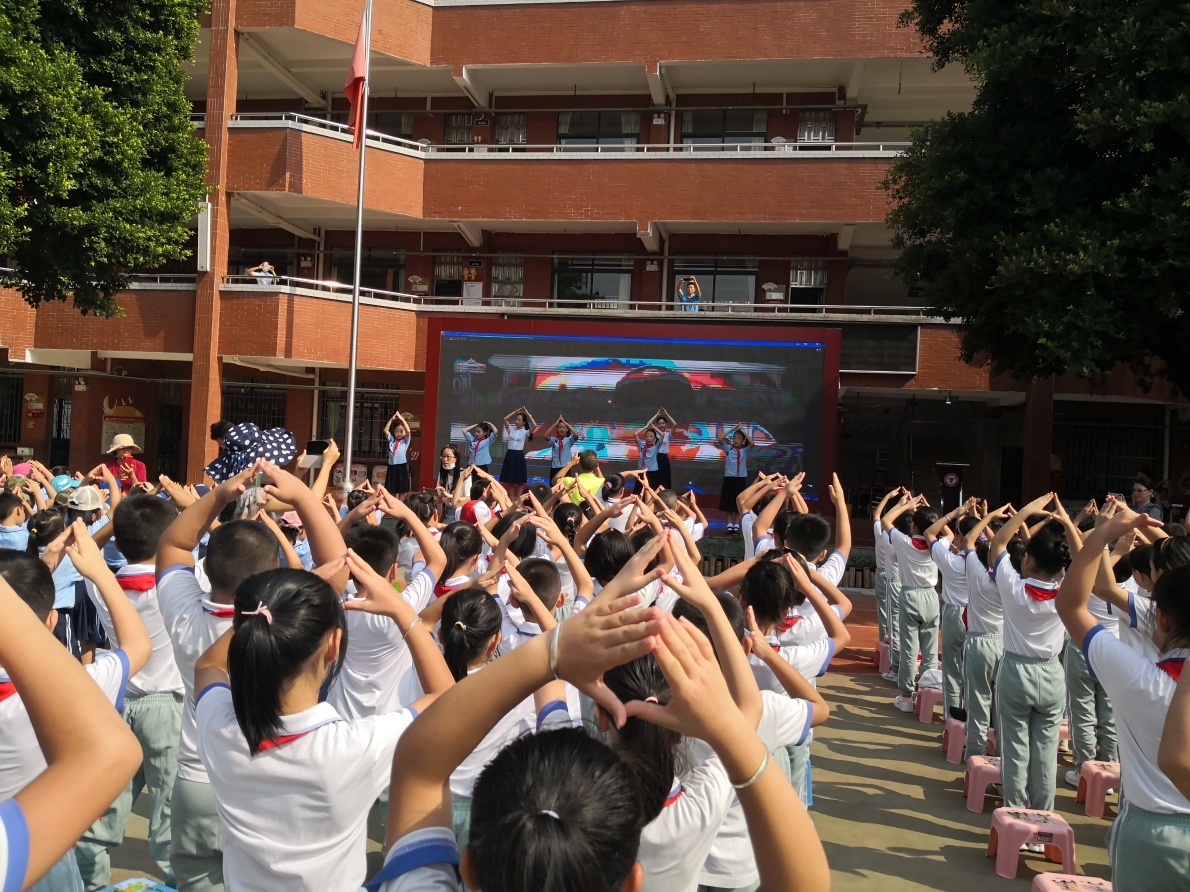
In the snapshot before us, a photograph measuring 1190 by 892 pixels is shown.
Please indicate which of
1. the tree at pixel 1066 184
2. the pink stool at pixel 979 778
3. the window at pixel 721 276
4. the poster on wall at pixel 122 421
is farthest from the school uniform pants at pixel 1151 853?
the poster on wall at pixel 122 421

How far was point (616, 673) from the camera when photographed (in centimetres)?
216

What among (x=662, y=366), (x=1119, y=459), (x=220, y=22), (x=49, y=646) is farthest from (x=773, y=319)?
(x=49, y=646)

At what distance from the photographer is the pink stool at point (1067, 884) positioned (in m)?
3.69

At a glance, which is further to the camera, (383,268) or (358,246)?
(383,268)

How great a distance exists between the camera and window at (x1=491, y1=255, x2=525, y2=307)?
20.7m

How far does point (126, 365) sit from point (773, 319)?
1393 centimetres

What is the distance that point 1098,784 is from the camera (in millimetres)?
5621

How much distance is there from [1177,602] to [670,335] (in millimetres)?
13702

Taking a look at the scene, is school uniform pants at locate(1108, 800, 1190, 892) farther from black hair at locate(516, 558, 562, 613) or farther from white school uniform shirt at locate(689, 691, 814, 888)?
black hair at locate(516, 558, 562, 613)

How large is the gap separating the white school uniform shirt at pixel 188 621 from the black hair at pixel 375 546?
0.97 metres

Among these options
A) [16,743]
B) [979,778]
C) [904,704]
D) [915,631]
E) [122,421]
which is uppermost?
[122,421]

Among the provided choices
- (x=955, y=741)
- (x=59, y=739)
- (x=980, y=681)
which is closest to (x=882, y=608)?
(x=955, y=741)

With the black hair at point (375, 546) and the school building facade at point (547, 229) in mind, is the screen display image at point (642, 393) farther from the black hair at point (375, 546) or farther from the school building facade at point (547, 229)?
the black hair at point (375, 546)

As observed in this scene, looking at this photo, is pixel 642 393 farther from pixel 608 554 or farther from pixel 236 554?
pixel 236 554
